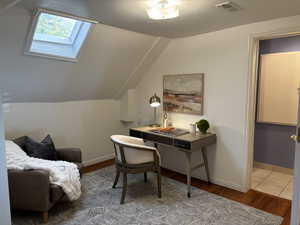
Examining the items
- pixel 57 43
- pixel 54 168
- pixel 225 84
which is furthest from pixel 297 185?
pixel 57 43

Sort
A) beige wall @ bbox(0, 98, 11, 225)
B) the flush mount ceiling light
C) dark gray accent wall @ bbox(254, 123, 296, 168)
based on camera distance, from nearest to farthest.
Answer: beige wall @ bbox(0, 98, 11, 225) < the flush mount ceiling light < dark gray accent wall @ bbox(254, 123, 296, 168)

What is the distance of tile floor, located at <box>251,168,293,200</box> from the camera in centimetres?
297

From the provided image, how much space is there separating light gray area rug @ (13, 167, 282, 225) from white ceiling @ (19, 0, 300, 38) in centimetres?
216

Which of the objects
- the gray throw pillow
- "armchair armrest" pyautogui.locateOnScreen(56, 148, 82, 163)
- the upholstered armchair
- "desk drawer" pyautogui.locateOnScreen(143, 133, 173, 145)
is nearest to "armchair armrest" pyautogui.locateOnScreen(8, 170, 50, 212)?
the upholstered armchair

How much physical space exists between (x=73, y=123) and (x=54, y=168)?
1.41 m

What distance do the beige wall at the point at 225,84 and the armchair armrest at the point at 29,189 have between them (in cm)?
215

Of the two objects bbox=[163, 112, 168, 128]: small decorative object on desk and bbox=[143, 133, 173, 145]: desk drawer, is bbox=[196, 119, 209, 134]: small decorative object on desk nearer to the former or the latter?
bbox=[143, 133, 173, 145]: desk drawer

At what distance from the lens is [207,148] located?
10.7ft

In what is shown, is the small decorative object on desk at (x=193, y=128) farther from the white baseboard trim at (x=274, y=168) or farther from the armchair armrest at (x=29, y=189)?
the armchair armrest at (x=29, y=189)

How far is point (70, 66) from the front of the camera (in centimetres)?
304

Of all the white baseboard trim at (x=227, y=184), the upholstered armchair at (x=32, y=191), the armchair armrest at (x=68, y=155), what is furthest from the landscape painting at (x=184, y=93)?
the upholstered armchair at (x=32, y=191)

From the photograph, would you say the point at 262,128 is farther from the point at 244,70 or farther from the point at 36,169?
the point at 36,169

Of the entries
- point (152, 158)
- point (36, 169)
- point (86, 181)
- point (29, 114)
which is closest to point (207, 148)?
point (152, 158)

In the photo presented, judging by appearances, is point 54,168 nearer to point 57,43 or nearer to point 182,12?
point 57,43
